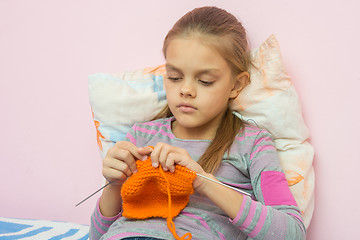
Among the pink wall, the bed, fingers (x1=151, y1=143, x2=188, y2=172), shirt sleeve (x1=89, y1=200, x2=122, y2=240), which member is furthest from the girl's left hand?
the bed

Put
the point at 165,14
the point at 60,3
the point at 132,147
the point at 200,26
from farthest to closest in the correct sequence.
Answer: the point at 60,3, the point at 165,14, the point at 200,26, the point at 132,147

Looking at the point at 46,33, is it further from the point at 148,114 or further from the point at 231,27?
the point at 231,27

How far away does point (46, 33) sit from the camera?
136 cm

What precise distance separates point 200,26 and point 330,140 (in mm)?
431

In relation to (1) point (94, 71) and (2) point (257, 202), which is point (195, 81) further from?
(1) point (94, 71)

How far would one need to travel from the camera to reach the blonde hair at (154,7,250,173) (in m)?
0.92

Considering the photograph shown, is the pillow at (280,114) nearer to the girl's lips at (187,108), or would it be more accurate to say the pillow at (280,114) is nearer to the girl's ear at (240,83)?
the girl's ear at (240,83)

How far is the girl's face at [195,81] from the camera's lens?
90 cm

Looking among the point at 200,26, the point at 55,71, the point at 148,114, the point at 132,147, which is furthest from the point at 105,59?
the point at 132,147

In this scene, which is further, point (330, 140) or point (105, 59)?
point (105, 59)

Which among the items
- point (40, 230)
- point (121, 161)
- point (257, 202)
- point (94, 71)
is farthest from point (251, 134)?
point (40, 230)

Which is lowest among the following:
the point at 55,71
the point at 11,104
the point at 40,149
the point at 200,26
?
the point at 40,149

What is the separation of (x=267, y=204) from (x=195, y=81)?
0.31m

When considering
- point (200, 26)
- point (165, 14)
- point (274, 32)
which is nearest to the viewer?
point (200, 26)
